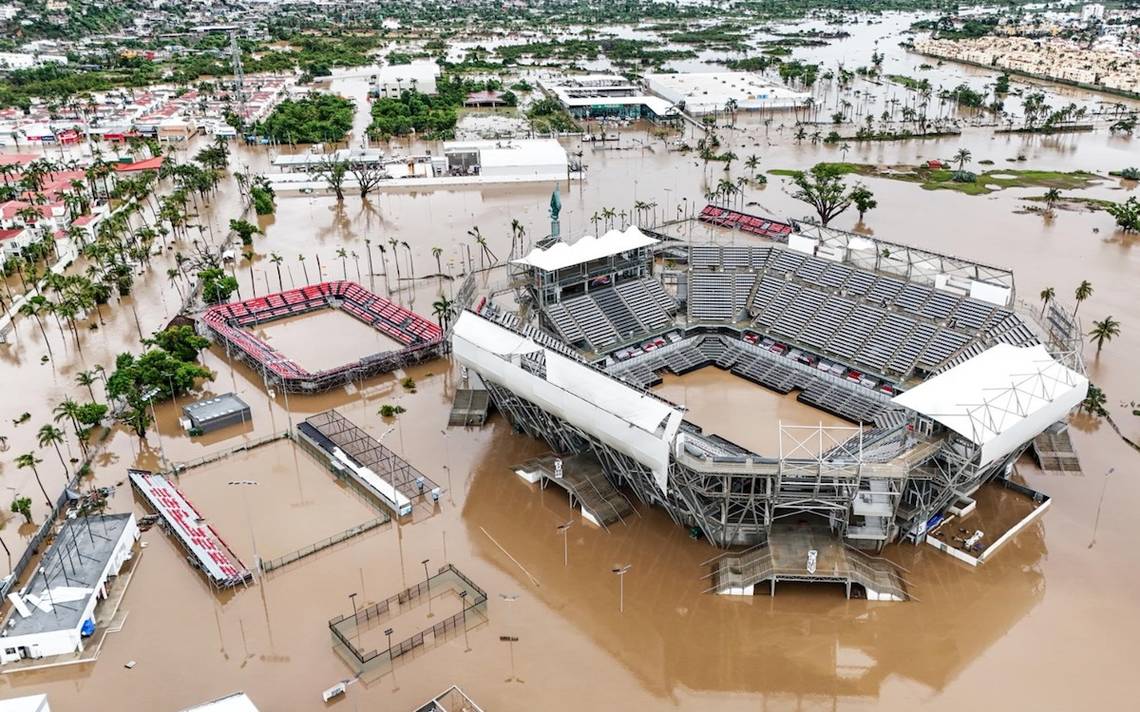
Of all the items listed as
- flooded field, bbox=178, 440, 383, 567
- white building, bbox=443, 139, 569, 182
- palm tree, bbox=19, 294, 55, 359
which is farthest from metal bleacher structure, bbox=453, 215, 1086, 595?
white building, bbox=443, 139, 569, 182

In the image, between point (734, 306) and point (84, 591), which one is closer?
point (84, 591)

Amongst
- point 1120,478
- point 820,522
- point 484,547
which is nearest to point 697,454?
point 820,522

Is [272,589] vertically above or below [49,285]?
below

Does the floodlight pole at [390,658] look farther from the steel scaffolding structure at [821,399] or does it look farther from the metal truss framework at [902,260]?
the metal truss framework at [902,260]

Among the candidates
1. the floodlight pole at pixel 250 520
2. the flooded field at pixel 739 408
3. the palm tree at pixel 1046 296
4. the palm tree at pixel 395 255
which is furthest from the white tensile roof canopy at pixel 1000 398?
the palm tree at pixel 395 255

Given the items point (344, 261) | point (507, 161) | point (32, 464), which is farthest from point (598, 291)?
point (507, 161)

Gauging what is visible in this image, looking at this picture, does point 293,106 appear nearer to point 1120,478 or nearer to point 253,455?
point 253,455

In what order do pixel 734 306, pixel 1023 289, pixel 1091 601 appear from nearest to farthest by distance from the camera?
1. pixel 1091 601
2. pixel 734 306
3. pixel 1023 289
